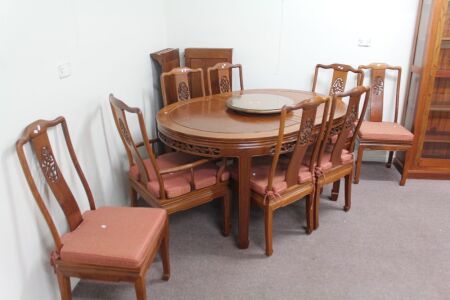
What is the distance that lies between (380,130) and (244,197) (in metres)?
1.62

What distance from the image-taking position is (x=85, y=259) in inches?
58.5

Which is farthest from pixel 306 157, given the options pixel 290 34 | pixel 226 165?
pixel 290 34

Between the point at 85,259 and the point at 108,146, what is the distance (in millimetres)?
980

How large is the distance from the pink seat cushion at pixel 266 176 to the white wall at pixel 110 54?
38.7 inches

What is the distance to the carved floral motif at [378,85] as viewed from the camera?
10.6ft

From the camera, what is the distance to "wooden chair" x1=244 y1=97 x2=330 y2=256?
6.19 feet

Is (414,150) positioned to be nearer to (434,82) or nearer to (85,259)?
(434,82)

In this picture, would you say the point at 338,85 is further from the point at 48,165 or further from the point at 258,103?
the point at 48,165

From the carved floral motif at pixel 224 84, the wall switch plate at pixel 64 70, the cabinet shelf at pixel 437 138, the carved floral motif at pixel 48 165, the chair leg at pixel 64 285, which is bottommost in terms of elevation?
the chair leg at pixel 64 285

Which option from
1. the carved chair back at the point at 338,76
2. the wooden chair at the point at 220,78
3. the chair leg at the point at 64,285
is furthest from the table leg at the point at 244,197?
the carved chair back at the point at 338,76

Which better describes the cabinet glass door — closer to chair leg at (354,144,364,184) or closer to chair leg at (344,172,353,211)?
chair leg at (354,144,364,184)

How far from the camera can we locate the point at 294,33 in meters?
3.27

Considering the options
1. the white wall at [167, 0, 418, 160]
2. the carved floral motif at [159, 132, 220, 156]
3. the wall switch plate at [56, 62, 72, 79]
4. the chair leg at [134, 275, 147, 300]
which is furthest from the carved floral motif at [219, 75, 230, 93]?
the chair leg at [134, 275, 147, 300]

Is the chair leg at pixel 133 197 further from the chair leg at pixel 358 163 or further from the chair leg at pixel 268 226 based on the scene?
the chair leg at pixel 358 163
